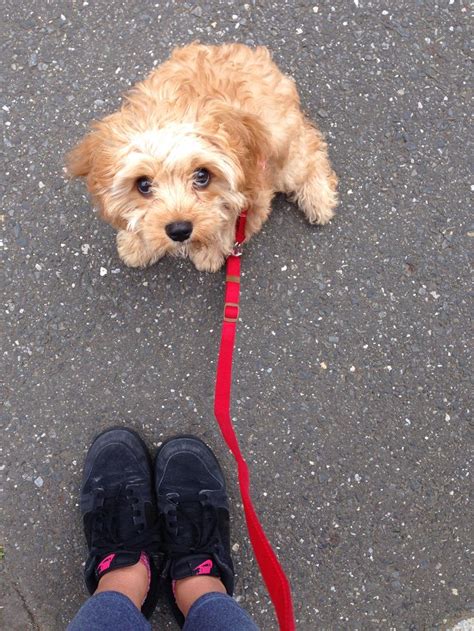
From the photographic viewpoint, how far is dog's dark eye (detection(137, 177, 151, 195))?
6.38 ft

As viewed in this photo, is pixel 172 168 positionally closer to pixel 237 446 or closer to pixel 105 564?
pixel 237 446

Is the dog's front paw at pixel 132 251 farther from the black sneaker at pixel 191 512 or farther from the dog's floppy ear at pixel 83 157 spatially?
the black sneaker at pixel 191 512

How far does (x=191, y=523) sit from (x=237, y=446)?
64 cm

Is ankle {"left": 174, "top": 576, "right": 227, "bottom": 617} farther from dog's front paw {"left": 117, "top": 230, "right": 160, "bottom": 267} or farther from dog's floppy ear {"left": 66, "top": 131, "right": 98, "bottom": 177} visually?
dog's floppy ear {"left": 66, "top": 131, "right": 98, "bottom": 177}

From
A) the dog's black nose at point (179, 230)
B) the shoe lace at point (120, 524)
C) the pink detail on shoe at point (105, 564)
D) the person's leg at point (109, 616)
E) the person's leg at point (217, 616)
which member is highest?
the dog's black nose at point (179, 230)

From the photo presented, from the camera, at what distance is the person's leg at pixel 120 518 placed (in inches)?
98.7

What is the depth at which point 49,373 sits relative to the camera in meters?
2.77

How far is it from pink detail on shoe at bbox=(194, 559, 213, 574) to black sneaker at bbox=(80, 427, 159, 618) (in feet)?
0.76

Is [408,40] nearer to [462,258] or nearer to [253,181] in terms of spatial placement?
A: [462,258]

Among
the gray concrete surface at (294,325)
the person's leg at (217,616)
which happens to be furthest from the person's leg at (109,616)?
the gray concrete surface at (294,325)

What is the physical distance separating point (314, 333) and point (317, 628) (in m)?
1.41

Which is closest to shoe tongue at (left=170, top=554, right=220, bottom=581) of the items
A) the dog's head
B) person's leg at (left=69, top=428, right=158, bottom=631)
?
person's leg at (left=69, top=428, right=158, bottom=631)

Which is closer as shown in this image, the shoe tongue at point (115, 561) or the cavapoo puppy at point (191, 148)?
the cavapoo puppy at point (191, 148)

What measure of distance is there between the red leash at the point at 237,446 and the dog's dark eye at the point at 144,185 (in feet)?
1.62
